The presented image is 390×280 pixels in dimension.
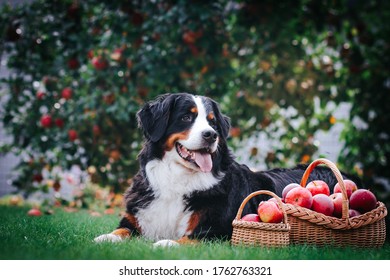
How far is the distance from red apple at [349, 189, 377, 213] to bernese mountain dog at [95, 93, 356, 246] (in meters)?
0.78

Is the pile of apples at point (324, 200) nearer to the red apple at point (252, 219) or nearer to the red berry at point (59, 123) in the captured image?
the red apple at point (252, 219)

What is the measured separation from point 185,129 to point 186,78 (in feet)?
8.60

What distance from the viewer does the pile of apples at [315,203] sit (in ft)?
11.1

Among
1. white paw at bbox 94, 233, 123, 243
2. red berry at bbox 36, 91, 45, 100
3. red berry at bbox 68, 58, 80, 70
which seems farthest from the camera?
red berry at bbox 36, 91, 45, 100

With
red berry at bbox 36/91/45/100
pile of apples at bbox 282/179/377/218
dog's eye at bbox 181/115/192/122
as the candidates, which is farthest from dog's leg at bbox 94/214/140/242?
red berry at bbox 36/91/45/100

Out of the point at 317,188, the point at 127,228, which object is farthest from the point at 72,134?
the point at 317,188

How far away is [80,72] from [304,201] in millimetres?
3731

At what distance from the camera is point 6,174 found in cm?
712

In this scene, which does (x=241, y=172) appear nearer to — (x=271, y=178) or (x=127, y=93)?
(x=271, y=178)

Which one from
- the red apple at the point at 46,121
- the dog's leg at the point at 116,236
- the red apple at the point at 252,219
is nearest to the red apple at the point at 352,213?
the red apple at the point at 252,219

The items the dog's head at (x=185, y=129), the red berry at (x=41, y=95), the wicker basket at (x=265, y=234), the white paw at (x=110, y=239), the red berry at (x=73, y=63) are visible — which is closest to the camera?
the wicker basket at (x=265, y=234)

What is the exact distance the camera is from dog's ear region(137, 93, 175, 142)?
370cm

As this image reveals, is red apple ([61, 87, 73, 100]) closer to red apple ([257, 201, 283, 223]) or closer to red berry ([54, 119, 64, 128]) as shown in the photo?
red berry ([54, 119, 64, 128])

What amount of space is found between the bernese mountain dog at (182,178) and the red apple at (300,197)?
471 millimetres
